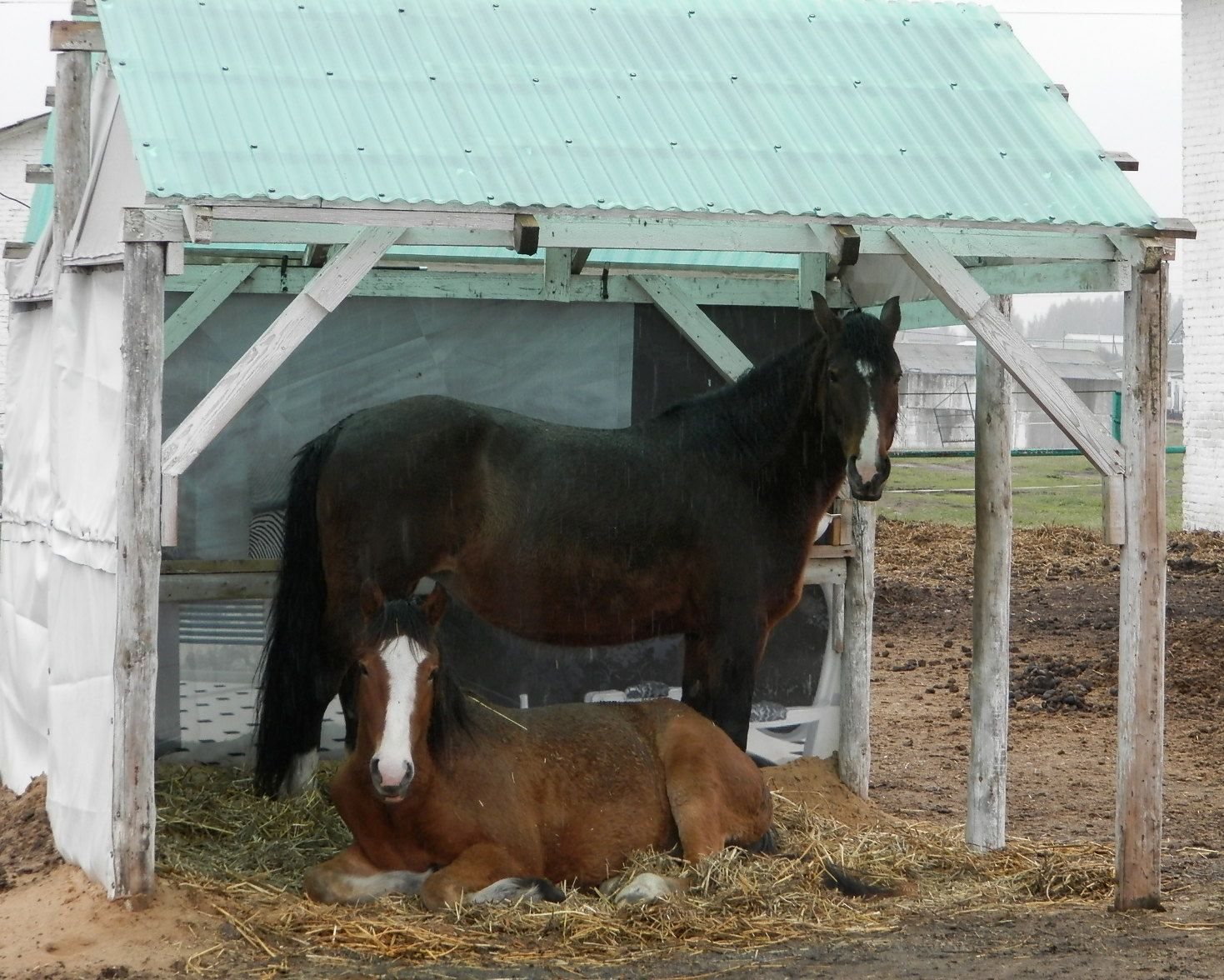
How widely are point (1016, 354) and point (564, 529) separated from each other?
213cm

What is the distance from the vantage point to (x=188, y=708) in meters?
7.81

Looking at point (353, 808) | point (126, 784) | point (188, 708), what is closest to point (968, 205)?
point (353, 808)

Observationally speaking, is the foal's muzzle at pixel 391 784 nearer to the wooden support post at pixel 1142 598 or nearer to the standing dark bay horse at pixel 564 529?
the standing dark bay horse at pixel 564 529

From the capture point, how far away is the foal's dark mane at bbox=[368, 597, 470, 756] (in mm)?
5320

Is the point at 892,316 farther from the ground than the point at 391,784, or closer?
farther from the ground

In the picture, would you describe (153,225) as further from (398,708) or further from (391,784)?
(391,784)

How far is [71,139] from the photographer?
6.50m

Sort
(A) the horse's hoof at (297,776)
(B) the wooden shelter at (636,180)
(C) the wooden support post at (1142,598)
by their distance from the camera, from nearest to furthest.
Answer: (B) the wooden shelter at (636,180)
(C) the wooden support post at (1142,598)
(A) the horse's hoof at (297,776)

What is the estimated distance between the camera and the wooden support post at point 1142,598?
5961 mm

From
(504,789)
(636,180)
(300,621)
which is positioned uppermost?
(636,180)

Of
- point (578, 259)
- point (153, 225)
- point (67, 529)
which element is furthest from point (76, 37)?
point (578, 259)

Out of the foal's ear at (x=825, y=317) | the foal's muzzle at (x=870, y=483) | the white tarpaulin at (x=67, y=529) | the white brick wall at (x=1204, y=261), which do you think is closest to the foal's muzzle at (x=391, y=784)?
the white tarpaulin at (x=67, y=529)

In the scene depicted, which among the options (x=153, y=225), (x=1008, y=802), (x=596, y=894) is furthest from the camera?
(x=1008, y=802)

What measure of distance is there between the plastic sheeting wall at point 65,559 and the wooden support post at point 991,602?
3947mm
